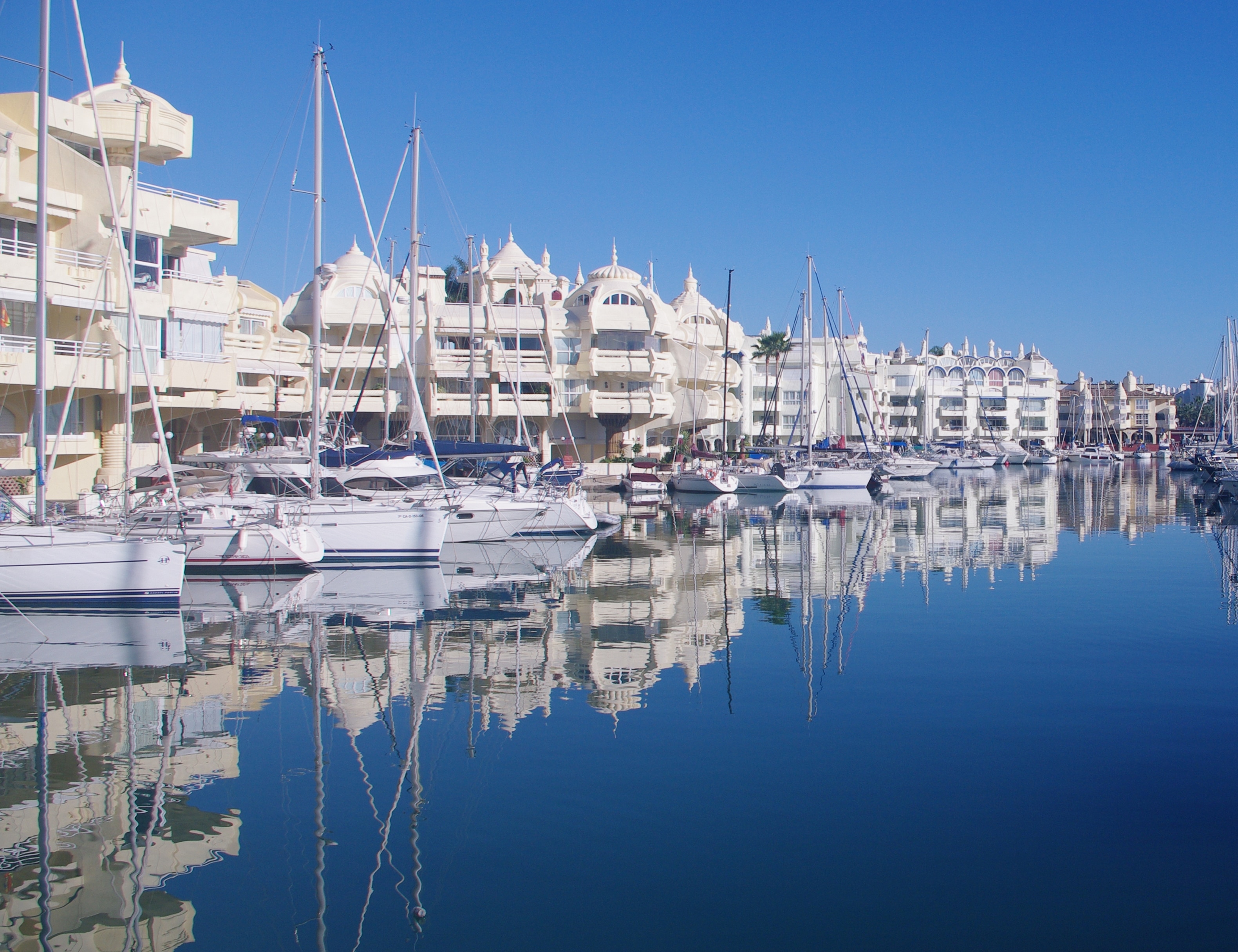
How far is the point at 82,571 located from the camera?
1934 cm

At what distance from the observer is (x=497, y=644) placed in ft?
58.9

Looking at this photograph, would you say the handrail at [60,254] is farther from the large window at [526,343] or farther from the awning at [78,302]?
the large window at [526,343]

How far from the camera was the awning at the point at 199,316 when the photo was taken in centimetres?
3697

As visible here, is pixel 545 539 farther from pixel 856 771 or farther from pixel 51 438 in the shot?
pixel 856 771

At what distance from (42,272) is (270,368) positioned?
28629 mm

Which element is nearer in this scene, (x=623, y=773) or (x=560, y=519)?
(x=623, y=773)

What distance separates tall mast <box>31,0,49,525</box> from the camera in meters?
19.9

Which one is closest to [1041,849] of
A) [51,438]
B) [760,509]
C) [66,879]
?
[66,879]

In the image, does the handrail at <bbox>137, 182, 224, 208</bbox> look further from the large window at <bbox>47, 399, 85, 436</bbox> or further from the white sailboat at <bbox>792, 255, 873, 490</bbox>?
the white sailboat at <bbox>792, 255, 873, 490</bbox>

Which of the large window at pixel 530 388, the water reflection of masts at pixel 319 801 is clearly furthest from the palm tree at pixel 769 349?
the water reflection of masts at pixel 319 801

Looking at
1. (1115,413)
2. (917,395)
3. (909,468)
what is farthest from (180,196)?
(1115,413)

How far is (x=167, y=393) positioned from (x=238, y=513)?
48.9 ft

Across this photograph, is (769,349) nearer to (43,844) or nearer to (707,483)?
(707,483)

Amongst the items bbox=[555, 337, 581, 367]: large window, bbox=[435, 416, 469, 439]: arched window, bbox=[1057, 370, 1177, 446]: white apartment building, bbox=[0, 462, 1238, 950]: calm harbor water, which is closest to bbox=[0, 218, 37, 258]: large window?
bbox=[0, 462, 1238, 950]: calm harbor water
